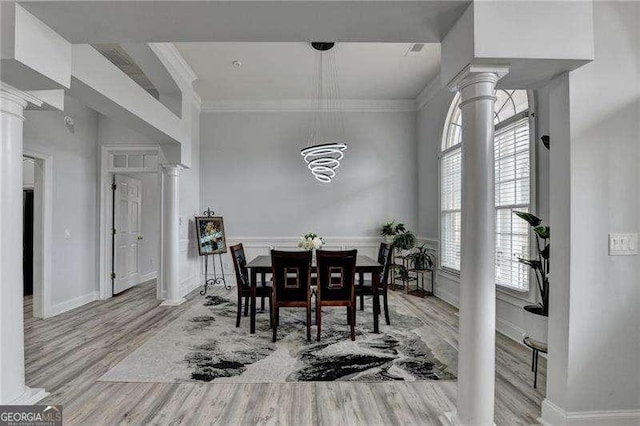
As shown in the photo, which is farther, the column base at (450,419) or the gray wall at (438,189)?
the gray wall at (438,189)

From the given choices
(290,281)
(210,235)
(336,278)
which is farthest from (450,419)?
(210,235)

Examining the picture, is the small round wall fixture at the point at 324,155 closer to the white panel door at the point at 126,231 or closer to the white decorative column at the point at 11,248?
the white decorative column at the point at 11,248

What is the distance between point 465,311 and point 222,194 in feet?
17.3

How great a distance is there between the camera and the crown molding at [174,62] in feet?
13.1

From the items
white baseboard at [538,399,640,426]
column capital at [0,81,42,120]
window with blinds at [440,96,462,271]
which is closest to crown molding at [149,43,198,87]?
column capital at [0,81,42,120]

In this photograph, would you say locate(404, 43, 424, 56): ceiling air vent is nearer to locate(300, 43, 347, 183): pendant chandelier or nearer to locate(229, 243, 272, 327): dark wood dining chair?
locate(300, 43, 347, 183): pendant chandelier

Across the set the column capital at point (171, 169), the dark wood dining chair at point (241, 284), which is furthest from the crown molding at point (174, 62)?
the dark wood dining chair at point (241, 284)

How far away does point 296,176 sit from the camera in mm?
6238

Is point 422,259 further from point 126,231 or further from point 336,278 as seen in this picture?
point 126,231

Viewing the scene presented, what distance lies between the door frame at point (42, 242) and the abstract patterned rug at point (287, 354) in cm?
181

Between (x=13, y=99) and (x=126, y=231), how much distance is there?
417cm

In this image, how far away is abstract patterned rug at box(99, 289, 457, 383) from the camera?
8.58ft

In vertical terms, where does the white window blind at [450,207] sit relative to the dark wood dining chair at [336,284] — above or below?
above

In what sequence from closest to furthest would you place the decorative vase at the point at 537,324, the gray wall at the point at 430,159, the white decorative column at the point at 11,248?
1. the white decorative column at the point at 11,248
2. the decorative vase at the point at 537,324
3. the gray wall at the point at 430,159
